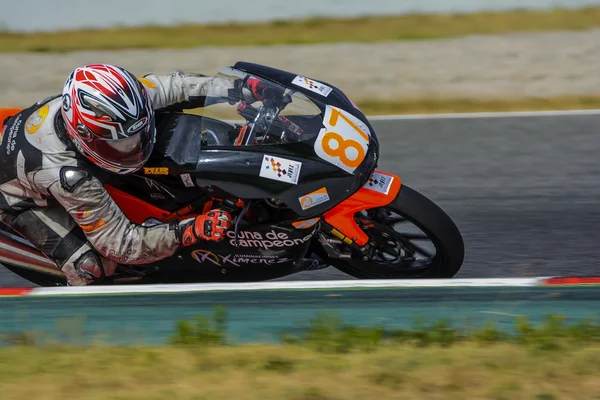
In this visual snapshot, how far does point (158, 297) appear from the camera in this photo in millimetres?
4082

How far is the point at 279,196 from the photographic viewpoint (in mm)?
4371

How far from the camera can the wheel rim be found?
184 inches

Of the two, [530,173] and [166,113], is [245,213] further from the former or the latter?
[530,173]

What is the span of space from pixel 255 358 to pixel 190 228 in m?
1.02

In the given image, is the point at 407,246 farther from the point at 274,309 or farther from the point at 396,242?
the point at 274,309

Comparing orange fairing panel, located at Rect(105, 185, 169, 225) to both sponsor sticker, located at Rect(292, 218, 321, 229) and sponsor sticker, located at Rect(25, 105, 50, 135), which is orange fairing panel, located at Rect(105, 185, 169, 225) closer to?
sponsor sticker, located at Rect(25, 105, 50, 135)

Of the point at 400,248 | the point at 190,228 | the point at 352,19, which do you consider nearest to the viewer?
the point at 190,228

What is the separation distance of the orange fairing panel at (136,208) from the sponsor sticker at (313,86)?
93cm

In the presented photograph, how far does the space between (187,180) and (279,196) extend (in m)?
0.48

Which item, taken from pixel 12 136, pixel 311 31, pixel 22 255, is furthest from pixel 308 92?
pixel 311 31

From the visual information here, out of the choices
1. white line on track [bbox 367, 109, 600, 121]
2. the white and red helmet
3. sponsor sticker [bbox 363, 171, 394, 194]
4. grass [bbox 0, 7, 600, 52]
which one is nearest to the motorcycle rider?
the white and red helmet

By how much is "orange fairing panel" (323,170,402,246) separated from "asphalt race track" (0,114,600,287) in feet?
2.24

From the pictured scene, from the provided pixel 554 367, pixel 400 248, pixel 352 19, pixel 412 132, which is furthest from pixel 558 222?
pixel 352 19

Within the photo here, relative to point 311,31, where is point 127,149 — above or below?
below
